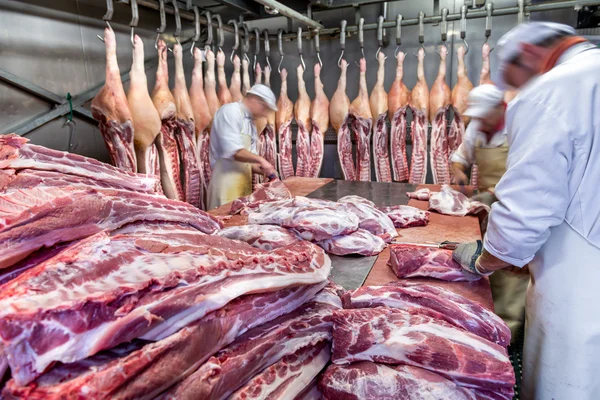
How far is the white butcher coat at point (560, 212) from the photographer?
174cm

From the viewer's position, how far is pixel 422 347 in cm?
131

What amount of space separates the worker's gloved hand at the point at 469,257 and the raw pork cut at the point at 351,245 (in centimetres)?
51

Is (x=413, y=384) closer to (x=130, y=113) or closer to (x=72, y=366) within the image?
(x=72, y=366)

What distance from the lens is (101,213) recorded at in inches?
55.8

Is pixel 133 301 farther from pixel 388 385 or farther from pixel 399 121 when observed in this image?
pixel 399 121

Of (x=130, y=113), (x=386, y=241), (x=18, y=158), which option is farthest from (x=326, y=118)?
(x=18, y=158)

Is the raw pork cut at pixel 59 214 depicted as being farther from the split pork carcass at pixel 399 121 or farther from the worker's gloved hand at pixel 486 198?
the split pork carcass at pixel 399 121

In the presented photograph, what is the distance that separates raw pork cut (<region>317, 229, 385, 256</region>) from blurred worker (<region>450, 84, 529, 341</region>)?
3.84 feet

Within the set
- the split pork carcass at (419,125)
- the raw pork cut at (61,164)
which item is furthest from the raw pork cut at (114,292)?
the split pork carcass at (419,125)

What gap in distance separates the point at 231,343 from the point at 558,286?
1562 mm

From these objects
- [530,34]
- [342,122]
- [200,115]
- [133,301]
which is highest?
[530,34]

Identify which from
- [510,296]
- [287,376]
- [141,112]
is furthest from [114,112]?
[510,296]

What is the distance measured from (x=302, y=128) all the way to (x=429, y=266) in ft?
14.7

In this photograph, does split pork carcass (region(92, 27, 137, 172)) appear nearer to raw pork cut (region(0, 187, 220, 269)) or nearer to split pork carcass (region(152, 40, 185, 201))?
split pork carcass (region(152, 40, 185, 201))
